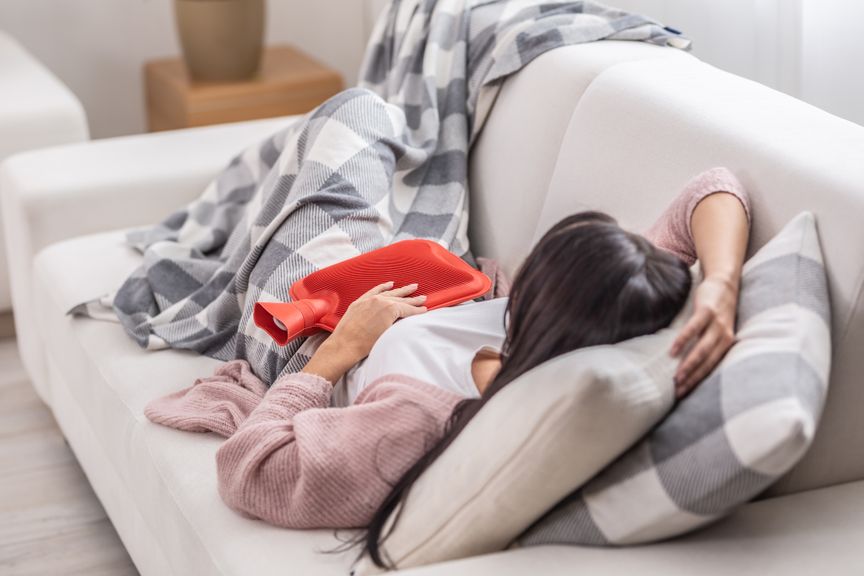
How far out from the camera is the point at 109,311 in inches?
78.2

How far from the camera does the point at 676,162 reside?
1.56 metres

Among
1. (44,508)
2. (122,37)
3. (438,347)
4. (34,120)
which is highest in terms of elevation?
(438,347)

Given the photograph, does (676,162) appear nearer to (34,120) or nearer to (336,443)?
(336,443)

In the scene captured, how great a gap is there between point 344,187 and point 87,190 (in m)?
0.66

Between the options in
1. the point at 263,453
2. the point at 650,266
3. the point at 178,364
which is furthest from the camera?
the point at 178,364

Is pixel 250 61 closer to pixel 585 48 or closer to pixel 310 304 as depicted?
pixel 585 48

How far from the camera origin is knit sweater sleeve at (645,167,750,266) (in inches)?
54.6

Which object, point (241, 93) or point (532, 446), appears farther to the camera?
point (241, 93)

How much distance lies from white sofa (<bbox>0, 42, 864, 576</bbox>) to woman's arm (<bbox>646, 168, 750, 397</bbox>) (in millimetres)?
49

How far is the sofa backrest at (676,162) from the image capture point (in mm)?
1245

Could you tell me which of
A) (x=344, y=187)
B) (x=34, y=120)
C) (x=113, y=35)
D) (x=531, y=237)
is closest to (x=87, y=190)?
(x=34, y=120)

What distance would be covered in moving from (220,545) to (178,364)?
0.56 meters

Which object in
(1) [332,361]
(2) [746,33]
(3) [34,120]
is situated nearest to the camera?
(1) [332,361]

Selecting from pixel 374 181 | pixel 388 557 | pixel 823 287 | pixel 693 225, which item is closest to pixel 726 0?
pixel 374 181
